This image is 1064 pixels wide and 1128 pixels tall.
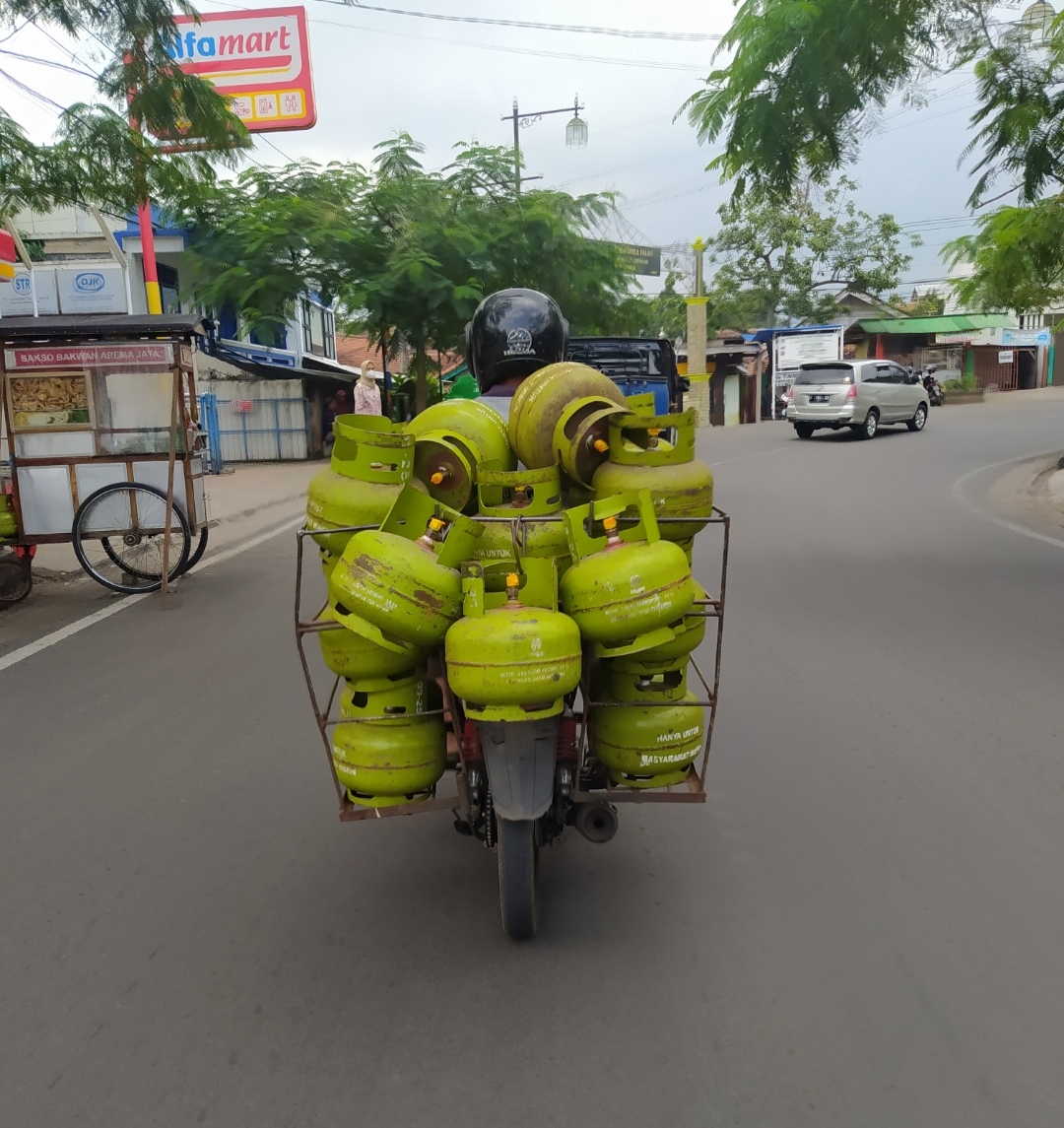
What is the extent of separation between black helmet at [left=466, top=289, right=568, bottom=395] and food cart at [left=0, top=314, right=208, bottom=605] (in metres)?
4.68

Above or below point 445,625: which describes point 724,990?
below

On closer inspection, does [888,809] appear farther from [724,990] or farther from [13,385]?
[13,385]

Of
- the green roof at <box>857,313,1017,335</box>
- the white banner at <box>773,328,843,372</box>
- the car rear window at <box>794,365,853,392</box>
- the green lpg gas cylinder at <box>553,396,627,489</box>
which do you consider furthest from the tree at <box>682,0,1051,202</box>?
the green roof at <box>857,313,1017,335</box>

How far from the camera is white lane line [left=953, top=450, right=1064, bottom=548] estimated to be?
34.8ft

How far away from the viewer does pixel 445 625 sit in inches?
107

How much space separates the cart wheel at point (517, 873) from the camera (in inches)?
113

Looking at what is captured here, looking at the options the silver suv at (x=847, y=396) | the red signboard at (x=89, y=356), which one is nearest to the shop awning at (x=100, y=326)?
the red signboard at (x=89, y=356)

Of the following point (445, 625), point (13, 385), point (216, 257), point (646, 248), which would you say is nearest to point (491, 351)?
point (445, 625)

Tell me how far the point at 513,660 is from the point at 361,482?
827 millimetres

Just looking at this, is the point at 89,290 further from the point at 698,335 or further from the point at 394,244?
the point at 698,335

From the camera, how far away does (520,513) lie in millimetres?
3100

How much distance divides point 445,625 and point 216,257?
49.4ft

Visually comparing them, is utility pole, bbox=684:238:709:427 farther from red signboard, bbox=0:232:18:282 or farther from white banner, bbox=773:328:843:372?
red signboard, bbox=0:232:18:282

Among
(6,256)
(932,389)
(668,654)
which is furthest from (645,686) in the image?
(932,389)
